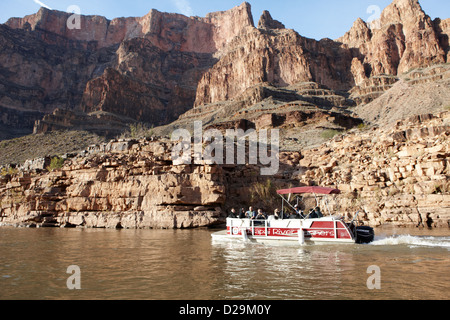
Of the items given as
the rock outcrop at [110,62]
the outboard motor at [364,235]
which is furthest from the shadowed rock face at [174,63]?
the outboard motor at [364,235]

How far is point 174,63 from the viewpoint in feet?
577

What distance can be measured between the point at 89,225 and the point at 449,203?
25353 mm

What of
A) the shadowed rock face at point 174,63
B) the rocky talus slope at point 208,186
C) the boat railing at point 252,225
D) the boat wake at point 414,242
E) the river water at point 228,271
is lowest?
the river water at point 228,271

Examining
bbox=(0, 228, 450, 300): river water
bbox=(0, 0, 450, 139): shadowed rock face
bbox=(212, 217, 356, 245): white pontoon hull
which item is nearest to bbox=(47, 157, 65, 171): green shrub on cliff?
bbox=(0, 228, 450, 300): river water

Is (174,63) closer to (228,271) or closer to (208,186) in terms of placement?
(208,186)

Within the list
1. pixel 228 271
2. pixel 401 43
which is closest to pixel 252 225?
pixel 228 271

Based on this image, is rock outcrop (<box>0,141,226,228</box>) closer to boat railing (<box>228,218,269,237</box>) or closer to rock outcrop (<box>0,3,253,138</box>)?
boat railing (<box>228,218,269,237</box>)

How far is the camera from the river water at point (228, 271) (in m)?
7.06

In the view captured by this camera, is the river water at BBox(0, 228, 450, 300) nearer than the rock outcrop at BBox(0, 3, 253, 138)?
Yes

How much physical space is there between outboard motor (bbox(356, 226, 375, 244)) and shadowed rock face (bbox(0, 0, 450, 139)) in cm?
9688

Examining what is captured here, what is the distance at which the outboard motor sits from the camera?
14102 mm

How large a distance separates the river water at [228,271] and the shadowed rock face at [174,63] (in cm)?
9617

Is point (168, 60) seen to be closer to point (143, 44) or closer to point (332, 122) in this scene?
point (143, 44)

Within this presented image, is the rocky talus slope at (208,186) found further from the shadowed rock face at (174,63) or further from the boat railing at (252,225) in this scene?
the shadowed rock face at (174,63)
